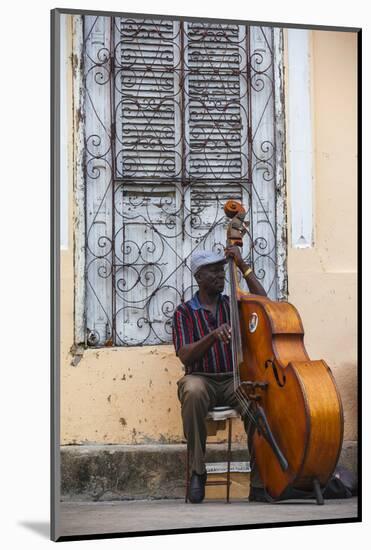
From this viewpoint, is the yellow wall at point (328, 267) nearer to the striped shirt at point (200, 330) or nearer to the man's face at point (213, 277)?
the striped shirt at point (200, 330)

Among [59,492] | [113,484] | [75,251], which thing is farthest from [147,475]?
[75,251]

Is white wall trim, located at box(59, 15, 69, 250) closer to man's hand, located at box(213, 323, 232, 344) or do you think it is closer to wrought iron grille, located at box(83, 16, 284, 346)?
wrought iron grille, located at box(83, 16, 284, 346)

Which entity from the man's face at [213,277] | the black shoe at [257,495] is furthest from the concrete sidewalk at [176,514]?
the man's face at [213,277]

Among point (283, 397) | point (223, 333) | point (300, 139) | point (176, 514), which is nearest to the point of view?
point (283, 397)

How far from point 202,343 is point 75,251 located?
2.56 ft

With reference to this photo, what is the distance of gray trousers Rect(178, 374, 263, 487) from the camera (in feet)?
24.8

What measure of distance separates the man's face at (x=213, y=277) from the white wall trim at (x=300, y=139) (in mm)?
417

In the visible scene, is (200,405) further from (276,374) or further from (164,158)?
(164,158)

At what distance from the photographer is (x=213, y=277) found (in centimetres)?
763

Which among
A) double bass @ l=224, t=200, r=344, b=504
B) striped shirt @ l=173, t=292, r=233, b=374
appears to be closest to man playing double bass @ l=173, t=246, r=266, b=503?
striped shirt @ l=173, t=292, r=233, b=374

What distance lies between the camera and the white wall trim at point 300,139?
304 inches

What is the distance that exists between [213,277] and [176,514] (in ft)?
3.90

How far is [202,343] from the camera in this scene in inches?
298

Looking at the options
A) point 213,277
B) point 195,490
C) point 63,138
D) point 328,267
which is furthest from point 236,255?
point 195,490
